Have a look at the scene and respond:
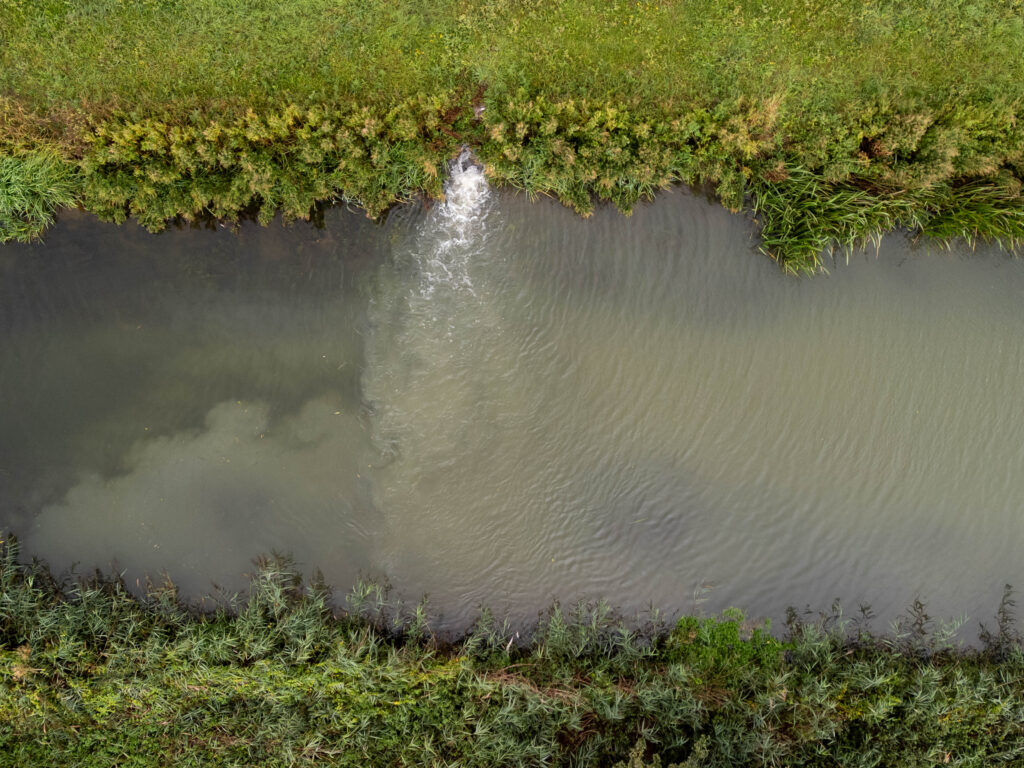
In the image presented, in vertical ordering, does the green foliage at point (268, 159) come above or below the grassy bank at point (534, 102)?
below

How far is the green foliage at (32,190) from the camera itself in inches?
223

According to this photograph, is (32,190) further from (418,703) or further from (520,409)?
(418,703)

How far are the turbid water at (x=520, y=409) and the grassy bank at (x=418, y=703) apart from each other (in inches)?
28.9

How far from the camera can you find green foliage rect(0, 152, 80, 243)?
18.6 ft

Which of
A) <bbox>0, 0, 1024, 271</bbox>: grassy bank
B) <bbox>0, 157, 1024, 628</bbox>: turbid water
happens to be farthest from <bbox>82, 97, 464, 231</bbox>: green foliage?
<bbox>0, 157, 1024, 628</bbox>: turbid water

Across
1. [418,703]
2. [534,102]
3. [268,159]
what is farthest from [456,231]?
[418,703]

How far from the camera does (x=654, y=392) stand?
6.39 m

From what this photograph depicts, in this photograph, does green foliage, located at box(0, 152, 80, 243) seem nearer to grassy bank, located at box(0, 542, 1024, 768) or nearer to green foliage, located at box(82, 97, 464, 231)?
green foliage, located at box(82, 97, 464, 231)

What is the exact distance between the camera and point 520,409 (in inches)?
251

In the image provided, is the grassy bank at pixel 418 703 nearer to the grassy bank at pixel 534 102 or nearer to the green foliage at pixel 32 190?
the green foliage at pixel 32 190

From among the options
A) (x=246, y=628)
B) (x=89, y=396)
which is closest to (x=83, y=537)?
(x=89, y=396)

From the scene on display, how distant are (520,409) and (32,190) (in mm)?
5761

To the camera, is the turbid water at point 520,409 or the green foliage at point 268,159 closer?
the green foliage at point 268,159

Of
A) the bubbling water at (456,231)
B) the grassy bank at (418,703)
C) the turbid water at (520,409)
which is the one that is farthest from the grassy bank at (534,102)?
the grassy bank at (418,703)
